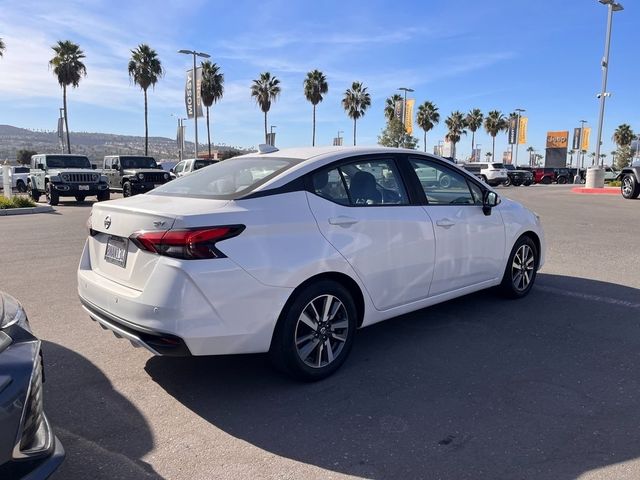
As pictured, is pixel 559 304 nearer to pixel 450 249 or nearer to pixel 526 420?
pixel 450 249

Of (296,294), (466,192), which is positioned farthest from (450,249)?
(296,294)

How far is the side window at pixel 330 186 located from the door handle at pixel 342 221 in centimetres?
14

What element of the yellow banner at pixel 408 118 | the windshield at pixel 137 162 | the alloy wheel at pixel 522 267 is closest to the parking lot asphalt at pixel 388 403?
the alloy wheel at pixel 522 267

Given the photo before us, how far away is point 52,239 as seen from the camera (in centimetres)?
1060

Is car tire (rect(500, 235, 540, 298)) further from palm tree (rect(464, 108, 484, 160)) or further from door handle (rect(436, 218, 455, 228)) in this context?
palm tree (rect(464, 108, 484, 160))

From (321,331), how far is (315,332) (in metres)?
0.05

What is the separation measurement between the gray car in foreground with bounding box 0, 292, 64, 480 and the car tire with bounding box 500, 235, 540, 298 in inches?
183

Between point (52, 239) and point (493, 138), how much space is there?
83.7 m

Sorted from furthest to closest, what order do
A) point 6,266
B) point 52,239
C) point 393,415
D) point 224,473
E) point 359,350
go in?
point 52,239 → point 6,266 → point 359,350 → point 393,415 → point 224,473

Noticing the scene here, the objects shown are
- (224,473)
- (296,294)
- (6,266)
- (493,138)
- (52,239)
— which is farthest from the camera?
(493,138)

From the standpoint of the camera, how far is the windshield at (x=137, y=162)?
77.3ft

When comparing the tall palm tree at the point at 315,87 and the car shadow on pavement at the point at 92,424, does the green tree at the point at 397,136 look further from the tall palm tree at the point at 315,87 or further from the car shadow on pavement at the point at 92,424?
the car shadow on pavement at the point at 92,424

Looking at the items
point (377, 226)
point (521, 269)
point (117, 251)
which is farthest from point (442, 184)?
point (117, 251)

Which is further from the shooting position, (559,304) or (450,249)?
(559,304)
